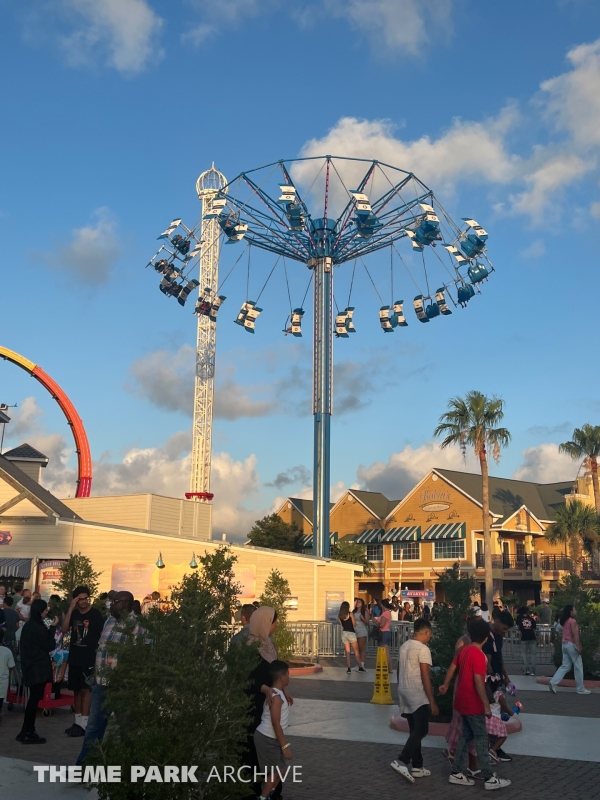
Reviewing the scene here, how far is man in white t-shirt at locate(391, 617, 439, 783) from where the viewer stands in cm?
859

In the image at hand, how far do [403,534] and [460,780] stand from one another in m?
48.9

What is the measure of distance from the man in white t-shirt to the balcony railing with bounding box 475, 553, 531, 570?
46207 millimetres

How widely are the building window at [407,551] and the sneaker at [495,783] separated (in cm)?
4871

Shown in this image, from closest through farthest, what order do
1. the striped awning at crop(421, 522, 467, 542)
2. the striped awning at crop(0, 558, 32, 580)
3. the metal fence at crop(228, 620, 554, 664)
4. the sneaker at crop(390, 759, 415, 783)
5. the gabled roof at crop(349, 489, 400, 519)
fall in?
1. the sneaker at crop(390, 759, 415, 783)
2. the metal fence at crop(228, 620, 554, 664)
3. the striped awning at crop(0, 558, 32, 580)
4. the striped awning at crop(421, 522, 467, 542)
5. the gabled roof at crop(349, 489, 400, 519)

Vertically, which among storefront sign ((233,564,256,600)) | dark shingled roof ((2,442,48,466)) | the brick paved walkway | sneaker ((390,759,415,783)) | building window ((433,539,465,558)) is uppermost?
dark shingled roof ((2,442,48,466))

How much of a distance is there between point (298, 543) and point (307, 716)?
49.8 m

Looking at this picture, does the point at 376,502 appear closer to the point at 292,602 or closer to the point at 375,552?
the point at 375,552


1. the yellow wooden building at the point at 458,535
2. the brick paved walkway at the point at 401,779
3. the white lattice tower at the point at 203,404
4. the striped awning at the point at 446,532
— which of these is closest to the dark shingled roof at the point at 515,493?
the yellow wooden building at the point at 458,535

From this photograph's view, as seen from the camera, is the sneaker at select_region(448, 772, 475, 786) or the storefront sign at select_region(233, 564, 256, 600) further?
the storefront sign at select_region(233, 564, 256, 600)

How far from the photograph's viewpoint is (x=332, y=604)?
32438mm

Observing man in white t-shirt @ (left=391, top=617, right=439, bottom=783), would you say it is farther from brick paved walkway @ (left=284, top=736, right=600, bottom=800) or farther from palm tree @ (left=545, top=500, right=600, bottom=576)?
palm tree @ (left=545, top=500, right=600, bottom=576)

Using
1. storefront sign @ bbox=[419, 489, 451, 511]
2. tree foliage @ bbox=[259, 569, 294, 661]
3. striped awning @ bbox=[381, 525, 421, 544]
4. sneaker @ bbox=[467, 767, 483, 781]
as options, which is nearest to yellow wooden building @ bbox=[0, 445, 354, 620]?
tree foliage @ bbox=[259, 569, 294, 661]

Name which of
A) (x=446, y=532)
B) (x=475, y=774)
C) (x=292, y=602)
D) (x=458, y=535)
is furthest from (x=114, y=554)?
(x=446, y=532)

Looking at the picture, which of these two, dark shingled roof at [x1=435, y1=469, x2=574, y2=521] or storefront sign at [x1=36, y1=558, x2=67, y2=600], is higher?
dark shingled roof at [x1=435, y1=469, x2=574, y2=521]
